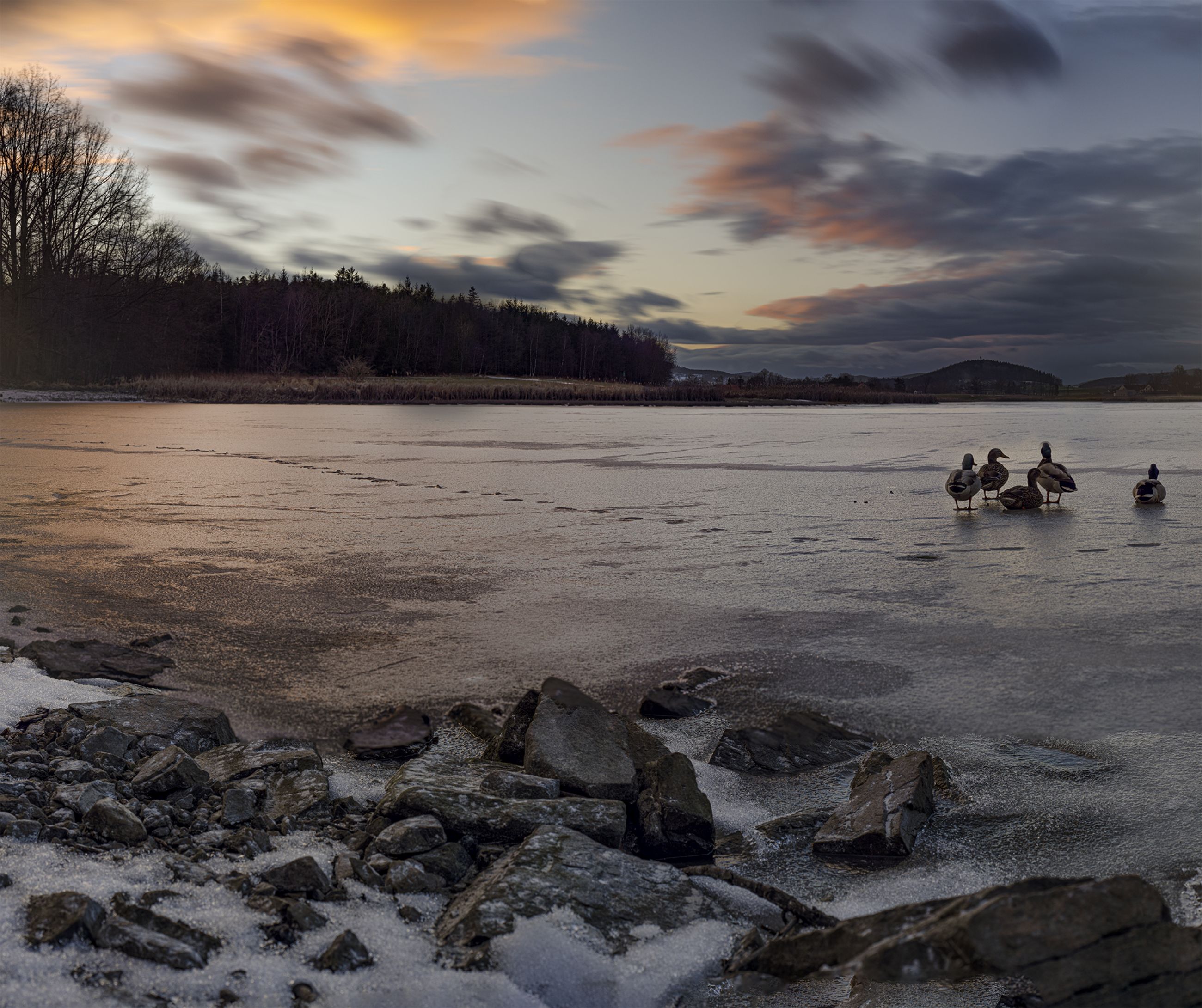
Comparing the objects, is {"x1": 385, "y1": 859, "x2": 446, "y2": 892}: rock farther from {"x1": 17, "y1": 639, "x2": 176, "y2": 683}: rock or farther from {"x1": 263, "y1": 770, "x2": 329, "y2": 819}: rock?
{"x1": 17, "y1": 639, "x2": 176, "y2": 683}: rock

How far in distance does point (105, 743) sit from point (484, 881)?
4.61ft

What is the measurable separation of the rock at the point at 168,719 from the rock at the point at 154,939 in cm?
103

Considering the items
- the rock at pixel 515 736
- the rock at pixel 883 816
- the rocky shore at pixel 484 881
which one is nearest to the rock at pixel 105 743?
the rocky shore at pixel 484 881

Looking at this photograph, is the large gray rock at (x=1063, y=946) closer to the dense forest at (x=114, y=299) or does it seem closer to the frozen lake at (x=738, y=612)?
the frozen lake at (x=738, y=612)

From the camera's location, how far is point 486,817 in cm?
236

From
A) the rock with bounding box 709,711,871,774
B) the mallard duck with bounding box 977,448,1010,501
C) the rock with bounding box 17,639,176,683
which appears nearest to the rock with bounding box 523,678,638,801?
the rock with bounding box 709,711,871,774

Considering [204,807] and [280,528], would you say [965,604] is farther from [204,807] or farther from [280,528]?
[280,528]

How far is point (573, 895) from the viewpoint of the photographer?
2045 millimetres

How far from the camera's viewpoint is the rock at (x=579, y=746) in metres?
2.60

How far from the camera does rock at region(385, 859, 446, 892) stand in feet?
6.81

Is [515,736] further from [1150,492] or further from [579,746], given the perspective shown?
[1150,492]

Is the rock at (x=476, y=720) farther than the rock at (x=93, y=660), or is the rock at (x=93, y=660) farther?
the rock at (x=93, y=660)

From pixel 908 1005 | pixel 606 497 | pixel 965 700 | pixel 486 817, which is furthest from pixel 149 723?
pixel 606 497

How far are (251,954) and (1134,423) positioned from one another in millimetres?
31986
